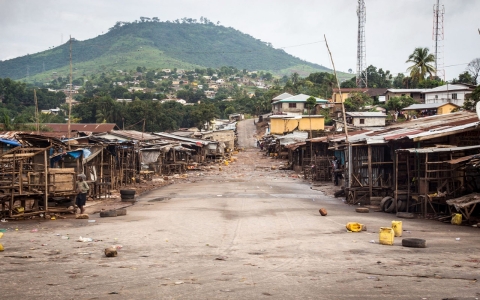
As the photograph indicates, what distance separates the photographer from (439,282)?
902 cm

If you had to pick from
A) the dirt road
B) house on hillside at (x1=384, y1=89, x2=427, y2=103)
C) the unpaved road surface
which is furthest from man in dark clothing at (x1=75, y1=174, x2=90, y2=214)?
the dirt road

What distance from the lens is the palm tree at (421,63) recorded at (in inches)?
3204

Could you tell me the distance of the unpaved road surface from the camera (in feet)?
27.4

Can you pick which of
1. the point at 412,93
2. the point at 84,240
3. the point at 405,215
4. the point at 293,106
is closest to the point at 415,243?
the point at 405,215

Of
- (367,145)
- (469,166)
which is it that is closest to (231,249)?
(469,166)

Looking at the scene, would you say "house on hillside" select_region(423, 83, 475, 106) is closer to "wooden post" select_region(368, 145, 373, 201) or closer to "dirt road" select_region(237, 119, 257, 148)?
"dirt road" select_region(237, 119, 257, 148)

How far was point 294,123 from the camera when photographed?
253ft

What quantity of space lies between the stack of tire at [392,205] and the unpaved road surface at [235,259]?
45.1 inches

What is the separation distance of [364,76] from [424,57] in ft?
46.2

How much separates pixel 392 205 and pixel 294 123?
187 ft

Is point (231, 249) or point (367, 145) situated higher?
point (367, 145)

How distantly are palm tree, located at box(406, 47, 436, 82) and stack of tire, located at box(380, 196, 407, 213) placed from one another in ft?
216

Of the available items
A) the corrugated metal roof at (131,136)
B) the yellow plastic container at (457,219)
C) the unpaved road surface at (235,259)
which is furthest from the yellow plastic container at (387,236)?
the corrugated metal roof at (131,136)

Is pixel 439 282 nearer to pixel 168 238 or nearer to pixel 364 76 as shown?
pixel 168 238
